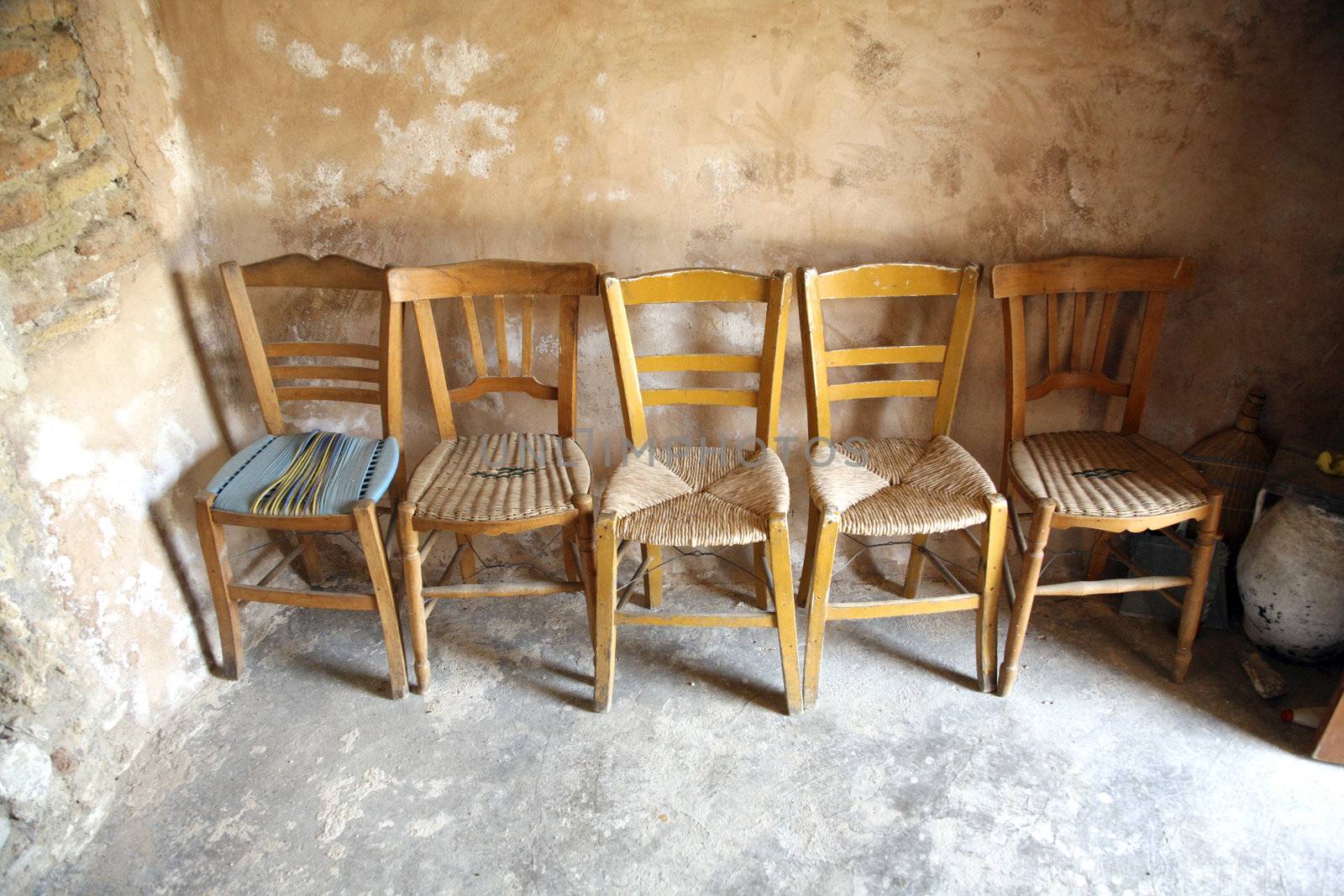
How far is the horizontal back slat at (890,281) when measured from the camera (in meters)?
2.26

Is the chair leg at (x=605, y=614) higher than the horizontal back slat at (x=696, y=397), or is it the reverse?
the horizontal back slat at (x=696, y=397)

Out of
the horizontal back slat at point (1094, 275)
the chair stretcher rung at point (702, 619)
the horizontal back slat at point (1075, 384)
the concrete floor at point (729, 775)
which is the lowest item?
the concrete floor at point (729, 775)

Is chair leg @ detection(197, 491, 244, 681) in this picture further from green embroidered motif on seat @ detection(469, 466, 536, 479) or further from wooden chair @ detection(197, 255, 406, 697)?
green embroidered motif on seat @ detection(469, 466, 536, 479)

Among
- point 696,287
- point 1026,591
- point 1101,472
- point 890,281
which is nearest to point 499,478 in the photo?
point 696,287

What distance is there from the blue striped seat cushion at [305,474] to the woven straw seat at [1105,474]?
1.82m

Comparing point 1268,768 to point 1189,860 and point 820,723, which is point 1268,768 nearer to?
point 1189,860

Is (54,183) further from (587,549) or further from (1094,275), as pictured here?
(1094,275)

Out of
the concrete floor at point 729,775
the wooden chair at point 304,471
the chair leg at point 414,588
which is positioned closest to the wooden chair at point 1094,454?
the concrete floor at point 729,775

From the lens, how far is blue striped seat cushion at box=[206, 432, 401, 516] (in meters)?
2.14

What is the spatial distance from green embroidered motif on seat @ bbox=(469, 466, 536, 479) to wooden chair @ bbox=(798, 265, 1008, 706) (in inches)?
32.0

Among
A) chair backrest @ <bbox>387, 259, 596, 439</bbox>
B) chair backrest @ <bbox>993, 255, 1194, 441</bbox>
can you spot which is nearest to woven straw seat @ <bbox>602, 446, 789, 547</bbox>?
chair backrest @ <bbox>387, 259, 596, 439</bbox>

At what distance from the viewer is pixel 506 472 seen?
232 centimetres

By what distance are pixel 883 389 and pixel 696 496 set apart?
26.3 inches

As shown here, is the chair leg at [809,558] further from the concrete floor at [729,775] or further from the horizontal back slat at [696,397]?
the horizontal back slat at [696,397]
